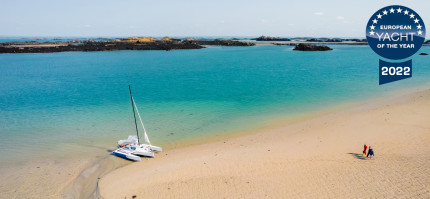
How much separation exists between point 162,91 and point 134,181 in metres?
23.9

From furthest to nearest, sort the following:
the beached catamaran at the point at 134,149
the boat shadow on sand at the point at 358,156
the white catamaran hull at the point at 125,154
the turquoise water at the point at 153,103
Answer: the turquoise water at the point at 153,103 < the beached catamaran at the point at 134,149 < the white catamaran hull at the point at 125,154 < the boat shadow on sand at the point at 358,156

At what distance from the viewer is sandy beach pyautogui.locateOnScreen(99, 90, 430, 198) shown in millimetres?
12992

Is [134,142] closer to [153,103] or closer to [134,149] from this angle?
[134,149]

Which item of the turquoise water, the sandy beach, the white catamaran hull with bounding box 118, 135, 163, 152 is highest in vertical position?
the turquoise water

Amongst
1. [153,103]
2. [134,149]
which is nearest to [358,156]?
[134,149]

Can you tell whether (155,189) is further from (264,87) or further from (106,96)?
(264,87)

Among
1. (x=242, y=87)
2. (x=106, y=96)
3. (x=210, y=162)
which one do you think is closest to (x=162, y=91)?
(x=106, y=96)

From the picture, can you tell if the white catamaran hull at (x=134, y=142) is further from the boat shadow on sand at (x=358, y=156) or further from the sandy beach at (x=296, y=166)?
the boat shadow on sand at (x=358, y=156)

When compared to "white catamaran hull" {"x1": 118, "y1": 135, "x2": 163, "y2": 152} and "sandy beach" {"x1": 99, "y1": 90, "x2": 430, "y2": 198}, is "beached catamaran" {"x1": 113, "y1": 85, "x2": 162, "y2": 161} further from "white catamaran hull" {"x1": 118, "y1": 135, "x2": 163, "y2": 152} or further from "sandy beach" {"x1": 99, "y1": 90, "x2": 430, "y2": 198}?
"sandy beach" {"x1": 99, "y1": 90, "x2": 430, "y2": 198}

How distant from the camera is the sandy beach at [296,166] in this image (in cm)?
1299

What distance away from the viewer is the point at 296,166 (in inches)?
605

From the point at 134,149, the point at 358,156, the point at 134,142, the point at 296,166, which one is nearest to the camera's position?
the point at 296,166

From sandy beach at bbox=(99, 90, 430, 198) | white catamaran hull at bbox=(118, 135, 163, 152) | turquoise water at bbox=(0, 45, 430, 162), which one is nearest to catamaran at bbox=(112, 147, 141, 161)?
sandy beach at bbox=(99, 90, 430, 198)

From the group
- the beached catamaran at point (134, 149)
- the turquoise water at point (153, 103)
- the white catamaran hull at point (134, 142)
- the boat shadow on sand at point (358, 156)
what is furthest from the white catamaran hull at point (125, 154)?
the boat shadow on sand at point (358, 156)
